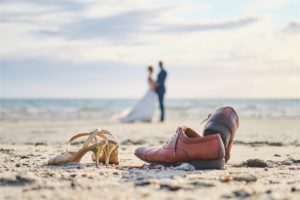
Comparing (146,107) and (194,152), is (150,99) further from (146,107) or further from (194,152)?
(194,152)

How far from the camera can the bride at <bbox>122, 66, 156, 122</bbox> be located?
1989 centimetres

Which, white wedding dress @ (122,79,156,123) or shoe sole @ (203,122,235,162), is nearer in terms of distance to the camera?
shoe sole @ (203,122,235,162)

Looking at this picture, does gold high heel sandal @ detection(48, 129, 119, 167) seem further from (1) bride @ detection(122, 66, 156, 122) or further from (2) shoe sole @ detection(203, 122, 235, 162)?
(1) bride @ detection(122, 66, 156, 122)

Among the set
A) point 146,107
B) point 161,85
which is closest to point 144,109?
point 146,107

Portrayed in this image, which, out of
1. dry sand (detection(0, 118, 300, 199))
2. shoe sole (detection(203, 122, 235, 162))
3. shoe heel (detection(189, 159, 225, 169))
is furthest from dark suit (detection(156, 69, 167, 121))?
shoe heel (detection(189, 159, 225, 169))

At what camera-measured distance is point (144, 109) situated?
20.1 m

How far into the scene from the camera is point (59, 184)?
4.10m

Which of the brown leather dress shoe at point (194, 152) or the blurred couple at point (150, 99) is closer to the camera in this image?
the brown leather dress shoe at point (194, 152)

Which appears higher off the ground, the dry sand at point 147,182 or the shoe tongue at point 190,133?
the shoe tongue at point 190,133

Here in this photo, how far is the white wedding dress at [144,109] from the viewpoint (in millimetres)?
19891

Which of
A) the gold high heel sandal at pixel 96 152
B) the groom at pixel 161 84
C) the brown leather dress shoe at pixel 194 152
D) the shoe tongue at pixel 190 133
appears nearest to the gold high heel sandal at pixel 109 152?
the gold high heel sandal at pixel 96 152

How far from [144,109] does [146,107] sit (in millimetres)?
114

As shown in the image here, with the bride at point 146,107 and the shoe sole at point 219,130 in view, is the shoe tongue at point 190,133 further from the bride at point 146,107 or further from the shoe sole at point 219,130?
the bride at point 146,107

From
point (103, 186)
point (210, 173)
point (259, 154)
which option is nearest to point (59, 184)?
point (103, 186)
